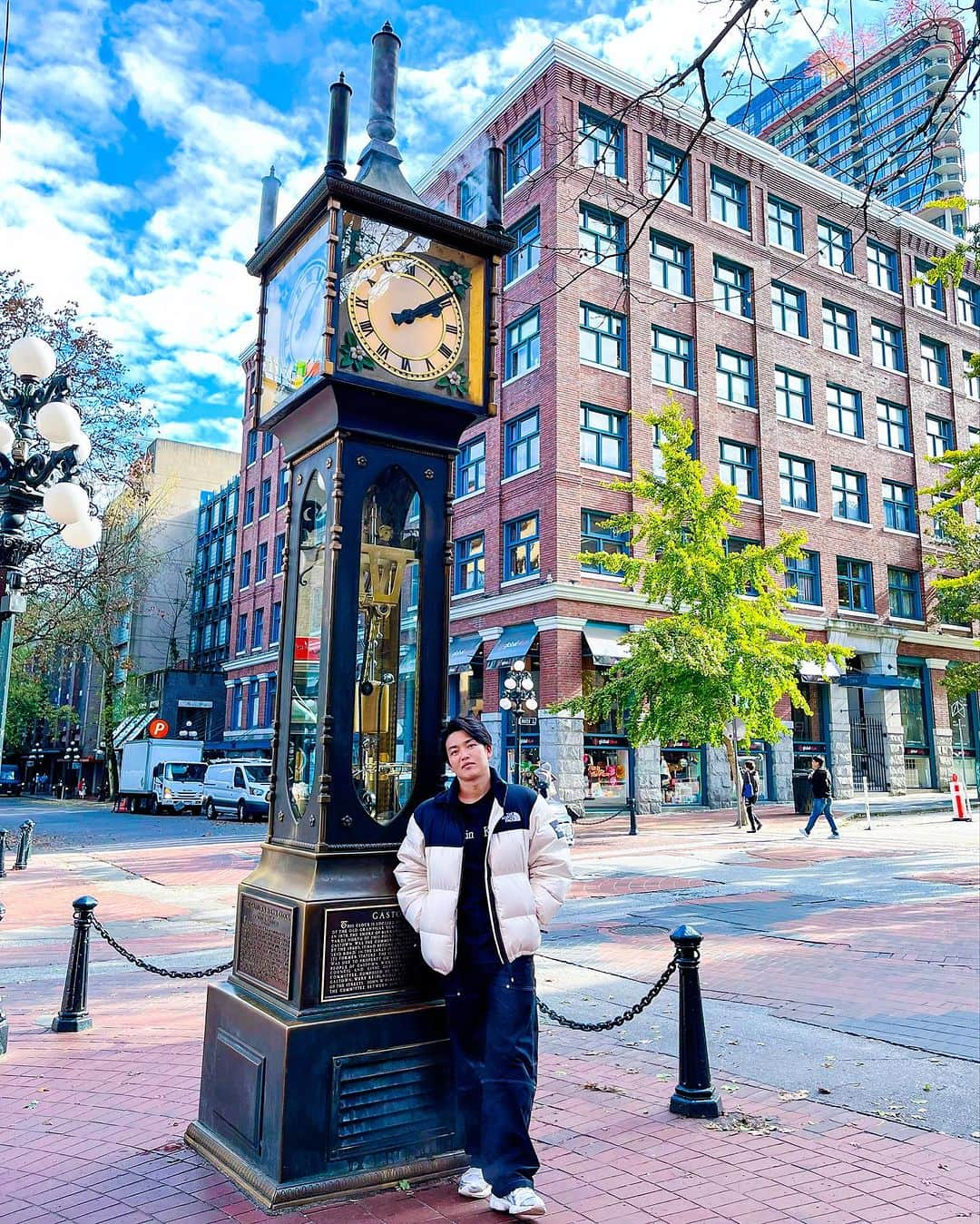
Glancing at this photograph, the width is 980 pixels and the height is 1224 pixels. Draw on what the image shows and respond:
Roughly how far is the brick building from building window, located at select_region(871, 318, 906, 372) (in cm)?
8

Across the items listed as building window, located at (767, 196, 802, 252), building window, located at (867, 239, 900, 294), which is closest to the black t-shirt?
building window, located at (767, 196, 802, 252)

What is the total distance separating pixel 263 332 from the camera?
512cm

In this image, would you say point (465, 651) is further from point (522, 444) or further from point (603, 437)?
point (603, 437)

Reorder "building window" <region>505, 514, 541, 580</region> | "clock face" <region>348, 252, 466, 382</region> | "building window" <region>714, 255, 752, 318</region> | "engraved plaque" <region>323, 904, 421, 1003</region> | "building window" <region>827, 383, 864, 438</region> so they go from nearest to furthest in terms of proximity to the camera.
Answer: "engraved plaque" <region>323, 904, 421, 1003</region>, "clock face" <region>348, 252, 466, 382</region>, "building window" <region>505, 514, 541, 580</region>, "building window" <region>714, 255, 752, 318</region>, "building window" <region>827, 383, 864, 438</region>

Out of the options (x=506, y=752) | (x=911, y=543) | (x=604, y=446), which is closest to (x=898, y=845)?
(x=506, y=752)

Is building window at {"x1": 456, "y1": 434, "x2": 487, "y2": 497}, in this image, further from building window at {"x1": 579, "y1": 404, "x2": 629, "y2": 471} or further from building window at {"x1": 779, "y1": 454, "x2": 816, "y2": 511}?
building window at {"x1": 779, "y1": 454, "x2": 816, "y2": 511}

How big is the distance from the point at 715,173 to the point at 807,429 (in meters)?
8.90

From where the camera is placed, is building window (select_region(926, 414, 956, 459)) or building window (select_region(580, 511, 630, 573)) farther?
building window (select_region(926, 414, 956, 459))

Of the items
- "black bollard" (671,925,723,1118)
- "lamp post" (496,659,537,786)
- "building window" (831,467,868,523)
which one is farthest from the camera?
"building window" (831,467,868,523)

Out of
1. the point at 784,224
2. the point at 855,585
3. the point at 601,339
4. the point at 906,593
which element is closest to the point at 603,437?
the point at 601,339

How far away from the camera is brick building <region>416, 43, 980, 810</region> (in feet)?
85.0

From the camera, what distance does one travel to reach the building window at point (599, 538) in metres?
26.1

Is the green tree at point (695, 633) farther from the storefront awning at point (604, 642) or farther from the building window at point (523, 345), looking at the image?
the building window at point (523, 345)

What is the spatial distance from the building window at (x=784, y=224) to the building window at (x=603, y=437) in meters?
10.2
